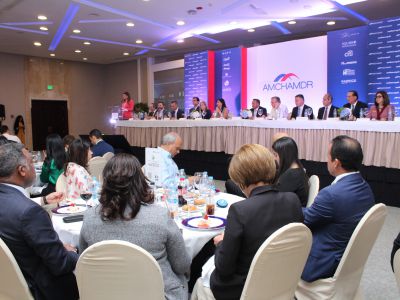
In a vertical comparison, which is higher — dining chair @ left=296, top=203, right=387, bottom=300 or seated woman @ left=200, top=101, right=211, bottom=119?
seated woman @ left=200, top=101, right=211, bottom=119

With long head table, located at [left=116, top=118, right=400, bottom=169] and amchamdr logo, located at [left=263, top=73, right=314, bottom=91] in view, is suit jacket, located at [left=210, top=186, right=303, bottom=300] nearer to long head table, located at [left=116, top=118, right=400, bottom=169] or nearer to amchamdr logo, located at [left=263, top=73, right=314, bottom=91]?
long head table, located at [left=116, top=118, right=400, bottom=169]

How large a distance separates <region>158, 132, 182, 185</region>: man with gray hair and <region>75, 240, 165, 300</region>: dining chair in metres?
1.70

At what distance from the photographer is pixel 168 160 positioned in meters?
3.33

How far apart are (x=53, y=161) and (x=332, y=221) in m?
2.87

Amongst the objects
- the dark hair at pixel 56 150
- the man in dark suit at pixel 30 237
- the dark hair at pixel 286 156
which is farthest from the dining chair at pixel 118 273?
the dark hair at pixel 56 150

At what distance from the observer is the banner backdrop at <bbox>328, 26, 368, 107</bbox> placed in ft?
24.4

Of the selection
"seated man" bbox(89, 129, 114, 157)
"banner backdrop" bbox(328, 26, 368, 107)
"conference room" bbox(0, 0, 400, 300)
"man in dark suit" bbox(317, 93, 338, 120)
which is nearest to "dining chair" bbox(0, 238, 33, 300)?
"conference room" bbox(0, 0, 400, 300)

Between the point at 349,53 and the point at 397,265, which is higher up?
the point at 349,53

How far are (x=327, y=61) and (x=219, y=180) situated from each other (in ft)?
11.8

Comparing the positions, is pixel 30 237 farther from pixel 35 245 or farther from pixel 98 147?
pixel 98 147

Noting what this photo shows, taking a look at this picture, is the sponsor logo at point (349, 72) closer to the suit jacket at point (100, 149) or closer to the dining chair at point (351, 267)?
the suit jacket at point (100, 149)

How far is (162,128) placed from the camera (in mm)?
8531

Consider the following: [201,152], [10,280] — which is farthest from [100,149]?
[10,280]

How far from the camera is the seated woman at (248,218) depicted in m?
1.60
